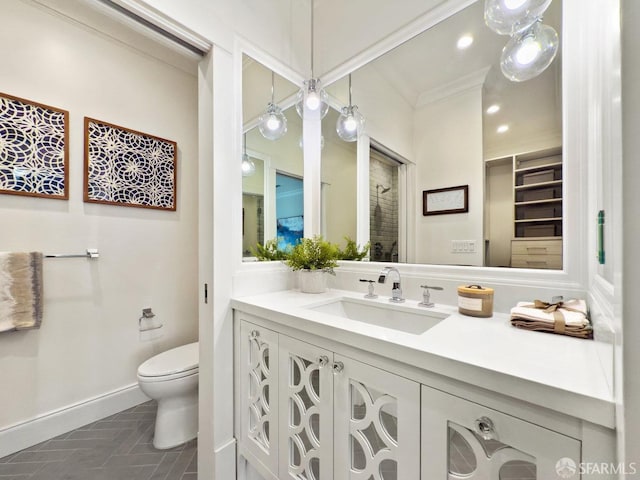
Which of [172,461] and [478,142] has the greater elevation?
[478,142]

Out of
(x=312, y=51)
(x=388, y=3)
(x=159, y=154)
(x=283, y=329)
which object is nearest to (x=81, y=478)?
(x=283, y=329)

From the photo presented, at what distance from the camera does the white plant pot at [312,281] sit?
4.96 feet

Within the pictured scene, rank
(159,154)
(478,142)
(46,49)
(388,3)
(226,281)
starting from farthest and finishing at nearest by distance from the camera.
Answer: (159,154) < (46,49) < (388,3) < (226,281) < (478,142)

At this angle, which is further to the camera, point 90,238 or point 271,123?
point 90,238

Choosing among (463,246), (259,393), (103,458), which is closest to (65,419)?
(103,458)

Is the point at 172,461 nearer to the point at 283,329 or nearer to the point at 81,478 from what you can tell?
the point at 81,478

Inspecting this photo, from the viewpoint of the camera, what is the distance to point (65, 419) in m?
1.64

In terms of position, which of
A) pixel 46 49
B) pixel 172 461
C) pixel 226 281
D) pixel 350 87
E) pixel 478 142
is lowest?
pixel 172 461

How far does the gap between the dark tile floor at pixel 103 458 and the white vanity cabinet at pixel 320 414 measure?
1.81 feet

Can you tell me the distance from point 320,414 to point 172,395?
45.5 inches

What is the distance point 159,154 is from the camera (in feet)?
6.97

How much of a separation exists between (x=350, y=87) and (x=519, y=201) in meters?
1.25

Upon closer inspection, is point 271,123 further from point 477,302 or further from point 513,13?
point 477,302

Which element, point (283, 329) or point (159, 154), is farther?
point (159, 154)
